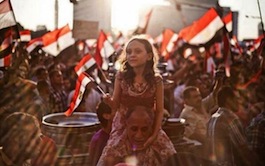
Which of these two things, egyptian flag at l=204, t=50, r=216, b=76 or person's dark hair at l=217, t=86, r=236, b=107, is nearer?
person's dark hair at l=217, t=86, r=236, b=107

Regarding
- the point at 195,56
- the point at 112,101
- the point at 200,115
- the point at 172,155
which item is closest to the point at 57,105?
the point at 200,115

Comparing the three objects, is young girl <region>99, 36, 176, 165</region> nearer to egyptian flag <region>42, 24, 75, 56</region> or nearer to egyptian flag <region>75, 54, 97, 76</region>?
egyptian flag <region>75, 54, 97, 76</region>

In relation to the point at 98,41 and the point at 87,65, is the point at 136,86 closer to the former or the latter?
the point at 87,65

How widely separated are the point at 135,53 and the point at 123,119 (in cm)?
65

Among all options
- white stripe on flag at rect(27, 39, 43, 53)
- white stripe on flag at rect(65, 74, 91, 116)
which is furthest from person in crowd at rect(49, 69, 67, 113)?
white stripe on flag at rect(27, 39, 43, 53)

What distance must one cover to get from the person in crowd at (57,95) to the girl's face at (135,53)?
2865 millimetres

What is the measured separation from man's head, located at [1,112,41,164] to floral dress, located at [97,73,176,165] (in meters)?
0.70

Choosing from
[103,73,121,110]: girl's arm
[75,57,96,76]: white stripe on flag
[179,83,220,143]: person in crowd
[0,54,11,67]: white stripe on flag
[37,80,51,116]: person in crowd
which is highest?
[0,54,11,67]: white stripe on flag

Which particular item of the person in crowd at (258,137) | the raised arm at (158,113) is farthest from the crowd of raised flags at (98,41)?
the person in crowd at (258,137)

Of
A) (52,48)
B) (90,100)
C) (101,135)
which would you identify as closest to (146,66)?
(101,135)

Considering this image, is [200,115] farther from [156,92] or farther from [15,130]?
[15,130]

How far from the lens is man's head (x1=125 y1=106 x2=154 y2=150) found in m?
3.74

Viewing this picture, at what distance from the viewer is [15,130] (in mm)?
3404

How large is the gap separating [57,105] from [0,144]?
322 cm
